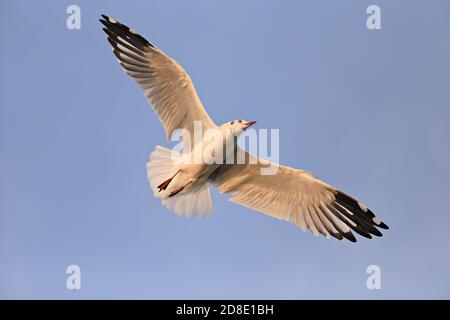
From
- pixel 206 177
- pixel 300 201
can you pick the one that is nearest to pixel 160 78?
pixel 206 177

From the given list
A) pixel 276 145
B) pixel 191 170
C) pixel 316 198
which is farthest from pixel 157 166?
pixel 316 198

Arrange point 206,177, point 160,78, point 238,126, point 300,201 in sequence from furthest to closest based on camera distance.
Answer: point 300,201, point 206,177, point 160,78, point 238,126

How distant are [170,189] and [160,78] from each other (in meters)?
0.88

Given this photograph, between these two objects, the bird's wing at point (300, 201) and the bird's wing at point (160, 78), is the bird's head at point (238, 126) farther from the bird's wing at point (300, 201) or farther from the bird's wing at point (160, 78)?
the bird's wing at point (300, 201)

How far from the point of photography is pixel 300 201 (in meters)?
5.25

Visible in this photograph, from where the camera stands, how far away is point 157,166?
16.9ft

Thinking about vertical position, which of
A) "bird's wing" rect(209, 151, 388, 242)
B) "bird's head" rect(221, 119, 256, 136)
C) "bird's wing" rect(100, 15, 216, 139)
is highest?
"bird's wing" rect(100, 15, 216, 139)

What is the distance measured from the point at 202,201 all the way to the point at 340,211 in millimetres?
1137

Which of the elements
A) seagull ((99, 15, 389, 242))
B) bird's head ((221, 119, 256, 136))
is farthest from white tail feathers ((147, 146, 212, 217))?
bird's head ((221, 119, 256, 136))

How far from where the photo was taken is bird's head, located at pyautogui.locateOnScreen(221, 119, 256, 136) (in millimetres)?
4898

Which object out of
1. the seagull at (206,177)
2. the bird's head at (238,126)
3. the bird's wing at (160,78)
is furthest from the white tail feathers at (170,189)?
the bird's head at (238,126)

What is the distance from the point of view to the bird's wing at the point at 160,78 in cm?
500

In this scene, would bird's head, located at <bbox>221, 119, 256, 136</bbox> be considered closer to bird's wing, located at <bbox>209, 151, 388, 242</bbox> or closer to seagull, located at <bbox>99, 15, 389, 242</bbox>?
seagull, located at <bbox>99, 15, 389, 242</bbox>

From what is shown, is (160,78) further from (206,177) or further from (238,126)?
(206,177)
